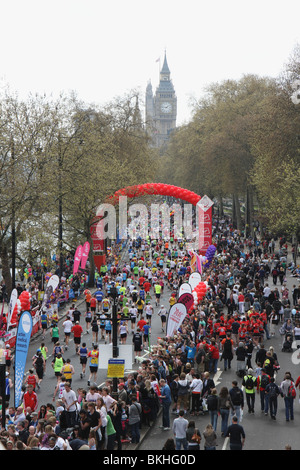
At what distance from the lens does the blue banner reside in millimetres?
16672

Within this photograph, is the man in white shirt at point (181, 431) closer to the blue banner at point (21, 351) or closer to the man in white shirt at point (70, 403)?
the man in white shirt at point (70, 403)

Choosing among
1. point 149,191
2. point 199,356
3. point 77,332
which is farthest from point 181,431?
point 149,191

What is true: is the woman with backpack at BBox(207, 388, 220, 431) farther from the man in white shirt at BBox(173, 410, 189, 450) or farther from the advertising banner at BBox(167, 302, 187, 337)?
the advertising banner at BBox(167, 302, 187, 337)

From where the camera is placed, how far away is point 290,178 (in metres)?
36.8

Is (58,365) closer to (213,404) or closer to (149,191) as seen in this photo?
(213,404)

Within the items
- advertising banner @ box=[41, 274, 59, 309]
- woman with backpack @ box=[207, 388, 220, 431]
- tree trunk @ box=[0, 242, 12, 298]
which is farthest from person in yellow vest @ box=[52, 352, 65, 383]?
tree trunk @ box=[0, 242, 12, 298]

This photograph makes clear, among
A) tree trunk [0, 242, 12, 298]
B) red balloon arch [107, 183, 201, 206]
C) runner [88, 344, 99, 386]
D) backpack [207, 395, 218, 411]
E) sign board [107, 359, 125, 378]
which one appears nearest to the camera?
sign board [107, 359, 125, 378]

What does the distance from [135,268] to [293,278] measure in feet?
29.4

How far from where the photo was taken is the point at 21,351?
56.7 ft

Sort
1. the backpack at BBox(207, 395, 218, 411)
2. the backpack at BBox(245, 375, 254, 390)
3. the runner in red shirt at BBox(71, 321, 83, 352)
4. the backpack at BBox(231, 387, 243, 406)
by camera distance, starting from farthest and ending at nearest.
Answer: the runner in red shirt at BBox(71, 321, 83, 352) → the backpack at BBox(245, 375, 254, 390) → the backpack at BBox(231, 387, 243, 406) → the backpack at BBox(207, 395, 218, 411)

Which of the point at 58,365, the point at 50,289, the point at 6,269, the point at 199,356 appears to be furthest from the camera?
the point at 6,269

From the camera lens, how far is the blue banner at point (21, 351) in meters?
16.7

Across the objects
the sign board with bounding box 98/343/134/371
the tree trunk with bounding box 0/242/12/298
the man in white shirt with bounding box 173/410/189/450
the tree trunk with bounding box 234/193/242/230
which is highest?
the tree trunk with bounding box 234/193/242/230

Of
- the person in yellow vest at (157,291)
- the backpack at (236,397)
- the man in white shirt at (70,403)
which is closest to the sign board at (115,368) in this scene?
the man in white shirt at (70,403)
